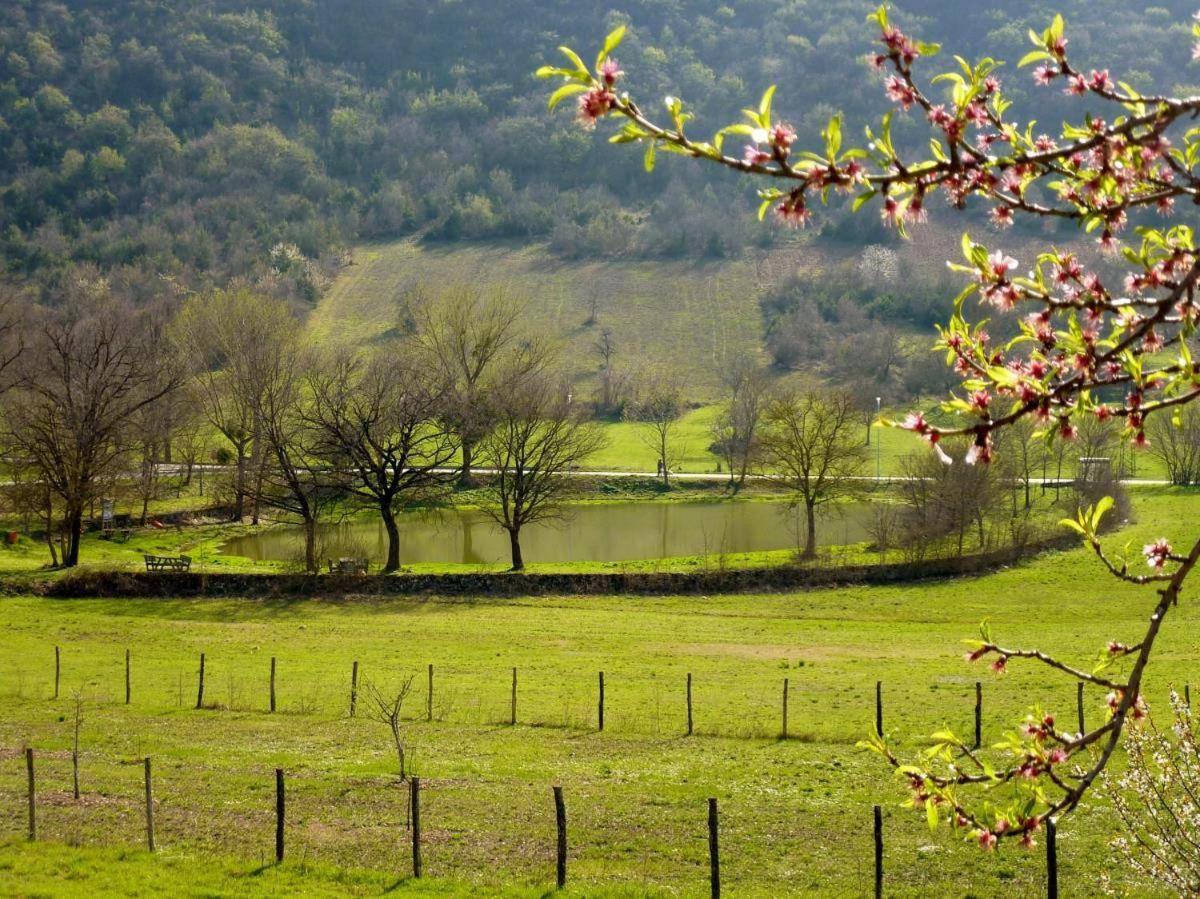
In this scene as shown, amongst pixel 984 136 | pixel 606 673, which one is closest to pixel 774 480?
pixel 606 673

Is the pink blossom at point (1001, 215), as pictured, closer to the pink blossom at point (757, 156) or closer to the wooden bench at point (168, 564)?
the pink blossom at point (757, 156)

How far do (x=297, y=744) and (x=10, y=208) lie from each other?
621 ft

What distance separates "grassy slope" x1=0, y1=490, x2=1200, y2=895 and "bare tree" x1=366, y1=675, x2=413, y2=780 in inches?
17.9

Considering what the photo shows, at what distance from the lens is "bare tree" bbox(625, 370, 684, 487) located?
90688 millimetres

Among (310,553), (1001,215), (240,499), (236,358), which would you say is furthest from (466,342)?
(1001,215)

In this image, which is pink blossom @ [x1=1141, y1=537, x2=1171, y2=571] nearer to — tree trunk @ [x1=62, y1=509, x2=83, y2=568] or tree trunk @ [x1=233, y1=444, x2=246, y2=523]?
tree trunk @ [x1=62, y1=509, x2=83, y2=568]

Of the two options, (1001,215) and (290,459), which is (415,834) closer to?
(1001,215)

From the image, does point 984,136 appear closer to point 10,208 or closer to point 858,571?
point 858,571

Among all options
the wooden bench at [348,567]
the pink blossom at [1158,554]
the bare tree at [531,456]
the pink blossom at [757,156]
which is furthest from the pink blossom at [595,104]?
the bare tree at [531,456]

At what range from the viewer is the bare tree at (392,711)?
21438 millimetres

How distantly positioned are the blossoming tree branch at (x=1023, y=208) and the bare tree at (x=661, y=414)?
7930 cm

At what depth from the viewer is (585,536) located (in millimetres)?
67000

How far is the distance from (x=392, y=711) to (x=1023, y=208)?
22.4 meters

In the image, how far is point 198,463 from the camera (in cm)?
8388
